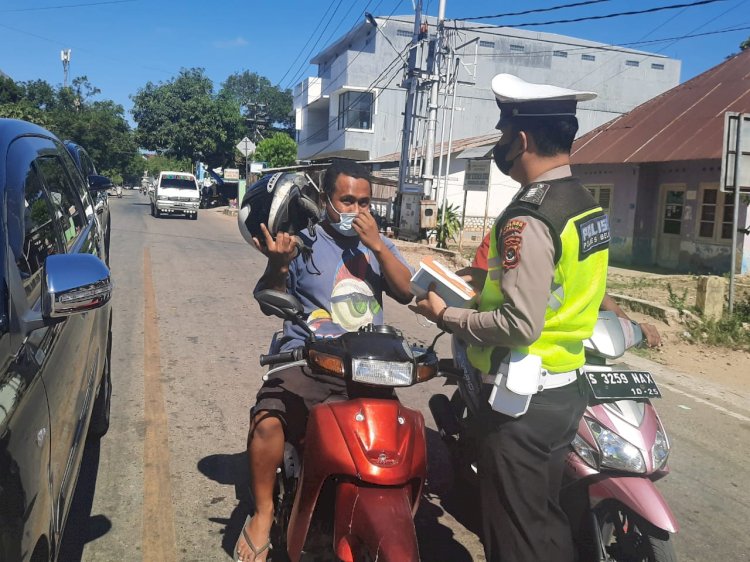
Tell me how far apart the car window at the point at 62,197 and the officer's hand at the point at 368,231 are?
157cm

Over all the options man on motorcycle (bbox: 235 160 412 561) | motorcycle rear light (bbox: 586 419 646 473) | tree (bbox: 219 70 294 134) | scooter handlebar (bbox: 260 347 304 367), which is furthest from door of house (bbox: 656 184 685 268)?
tree (bbox: 219 70 294 134)

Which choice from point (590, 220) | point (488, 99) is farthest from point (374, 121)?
point (590, 220)

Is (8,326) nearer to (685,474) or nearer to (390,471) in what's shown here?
(390,471)

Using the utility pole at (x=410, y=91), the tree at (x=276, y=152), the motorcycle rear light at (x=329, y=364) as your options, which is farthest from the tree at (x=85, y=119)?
the motorcycle rear light at (x=329, y=364)

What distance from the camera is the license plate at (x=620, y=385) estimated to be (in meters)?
2.81

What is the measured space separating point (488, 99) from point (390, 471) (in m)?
38.9

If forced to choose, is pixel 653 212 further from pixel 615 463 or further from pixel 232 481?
pixel 615 463

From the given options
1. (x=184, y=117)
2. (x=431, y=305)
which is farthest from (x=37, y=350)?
(x=184, y=117)

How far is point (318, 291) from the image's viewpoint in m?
3.03

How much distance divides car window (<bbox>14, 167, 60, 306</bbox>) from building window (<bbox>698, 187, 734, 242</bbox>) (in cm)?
1517

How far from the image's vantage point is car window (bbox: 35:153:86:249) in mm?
3395

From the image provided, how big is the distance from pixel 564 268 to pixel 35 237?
6.64 feet

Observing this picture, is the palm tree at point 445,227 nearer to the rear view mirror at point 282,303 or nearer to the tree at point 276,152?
the rear view mirror at point 282,303

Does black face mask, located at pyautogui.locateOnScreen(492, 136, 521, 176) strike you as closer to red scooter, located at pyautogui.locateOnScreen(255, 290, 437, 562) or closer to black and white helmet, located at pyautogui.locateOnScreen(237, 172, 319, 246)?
red scooter, located at pyautogui.locateOnScreen(255, 290, 437, 562)
